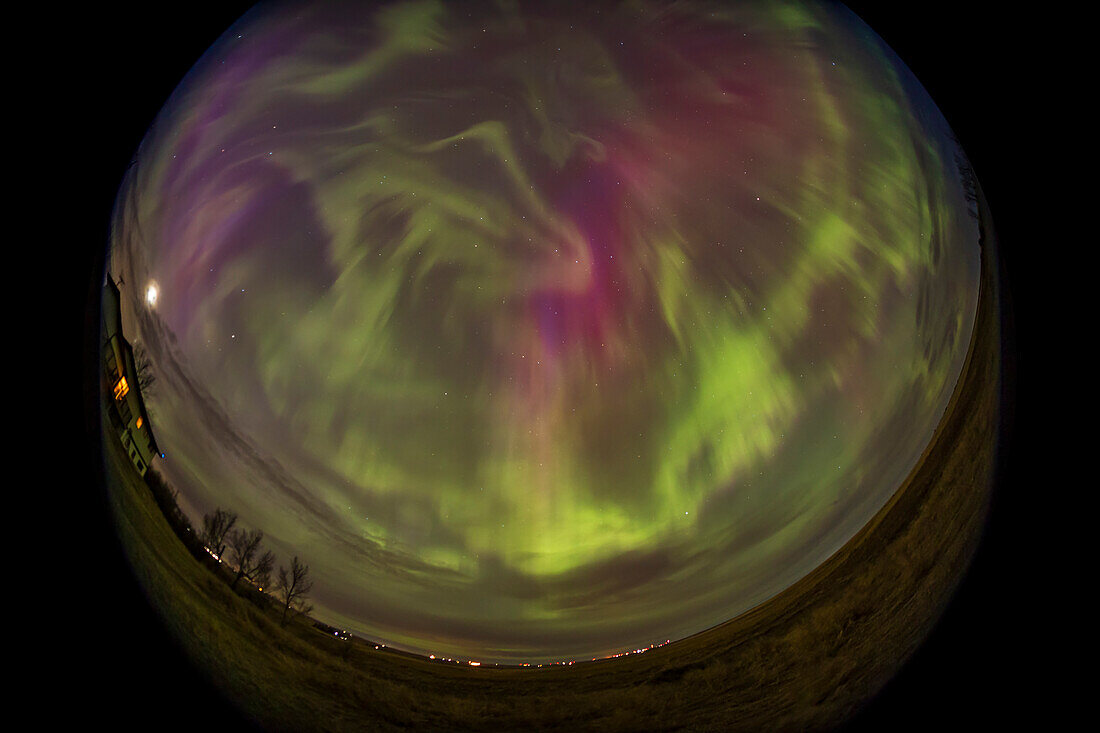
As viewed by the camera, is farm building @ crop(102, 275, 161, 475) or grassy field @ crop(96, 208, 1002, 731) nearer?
grassy field @ crop(96, 208, 1002, 731)

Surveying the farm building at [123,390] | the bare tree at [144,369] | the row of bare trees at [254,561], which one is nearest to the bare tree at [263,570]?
the row of bare trees at [254,561]

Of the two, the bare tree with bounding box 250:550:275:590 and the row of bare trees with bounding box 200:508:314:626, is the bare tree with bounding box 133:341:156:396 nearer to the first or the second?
the row of bare trees with bounding box 200:508:314:626

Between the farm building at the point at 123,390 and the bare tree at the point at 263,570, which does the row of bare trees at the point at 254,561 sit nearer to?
the bare tree at the point at 263,570

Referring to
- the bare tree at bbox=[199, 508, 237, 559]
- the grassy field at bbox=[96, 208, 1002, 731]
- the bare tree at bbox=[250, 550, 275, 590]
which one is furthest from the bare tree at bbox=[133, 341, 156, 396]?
the bare tree at bbox=[250, 550, 275, 590]

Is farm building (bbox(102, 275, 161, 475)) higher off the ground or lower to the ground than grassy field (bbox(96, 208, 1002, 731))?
higher

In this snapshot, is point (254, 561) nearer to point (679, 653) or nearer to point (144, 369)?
point (144, 369)

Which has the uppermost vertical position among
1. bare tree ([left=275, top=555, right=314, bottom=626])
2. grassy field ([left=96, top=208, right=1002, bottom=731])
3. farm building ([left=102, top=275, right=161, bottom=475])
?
farm building ([left=102, top=275, right=161, bottom=475])

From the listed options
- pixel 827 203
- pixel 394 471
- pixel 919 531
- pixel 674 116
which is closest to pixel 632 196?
pixel 674 116
